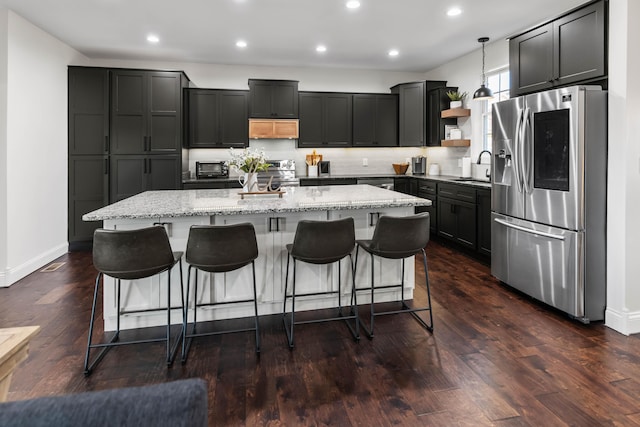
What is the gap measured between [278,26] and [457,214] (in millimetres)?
3229

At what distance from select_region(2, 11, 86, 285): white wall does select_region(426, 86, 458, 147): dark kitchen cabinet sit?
5.30 metres

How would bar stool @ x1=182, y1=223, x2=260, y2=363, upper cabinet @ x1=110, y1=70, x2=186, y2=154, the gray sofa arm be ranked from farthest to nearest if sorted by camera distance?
upper cabinet @ x1=110, y1=70, x2=186, y2=154
bar stool @ x1=182, y1=223, x2=260, y2=363
the gray sofa arm

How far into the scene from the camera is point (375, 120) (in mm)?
6918

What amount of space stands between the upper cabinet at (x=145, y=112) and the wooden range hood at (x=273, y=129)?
1.14 meters

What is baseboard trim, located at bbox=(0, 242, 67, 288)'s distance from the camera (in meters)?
4.08

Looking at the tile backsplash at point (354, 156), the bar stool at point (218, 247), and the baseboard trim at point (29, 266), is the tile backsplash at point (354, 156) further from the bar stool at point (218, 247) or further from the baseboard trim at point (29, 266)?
the bar stool at point (218, 247)

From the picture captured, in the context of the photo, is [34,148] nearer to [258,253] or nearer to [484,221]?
[258,253]

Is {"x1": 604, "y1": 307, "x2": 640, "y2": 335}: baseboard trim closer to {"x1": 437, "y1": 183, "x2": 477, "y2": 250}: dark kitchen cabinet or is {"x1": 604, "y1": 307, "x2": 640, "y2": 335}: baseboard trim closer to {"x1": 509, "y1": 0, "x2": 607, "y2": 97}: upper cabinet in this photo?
{"x1": 509, "y1": 0, "x2": 607, "y2": 97}: upper cabinet

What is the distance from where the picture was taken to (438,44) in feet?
18.0

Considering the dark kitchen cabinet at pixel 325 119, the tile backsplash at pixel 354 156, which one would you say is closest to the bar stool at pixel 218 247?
the tile backsplash at pixel 354 156

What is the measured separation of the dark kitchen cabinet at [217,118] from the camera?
623 cm

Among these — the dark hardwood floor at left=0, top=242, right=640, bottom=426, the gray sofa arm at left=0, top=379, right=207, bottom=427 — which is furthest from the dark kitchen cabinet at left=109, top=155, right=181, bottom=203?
the gray sofa arm at left=0, top=379, right=207, bottom=427

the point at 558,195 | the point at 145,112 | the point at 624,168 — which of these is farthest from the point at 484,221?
the point at 145,112

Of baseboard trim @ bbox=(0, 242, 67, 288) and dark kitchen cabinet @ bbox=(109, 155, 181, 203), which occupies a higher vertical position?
dark kitchen cabinet @ bbox=(109, 155, 181, 203)
